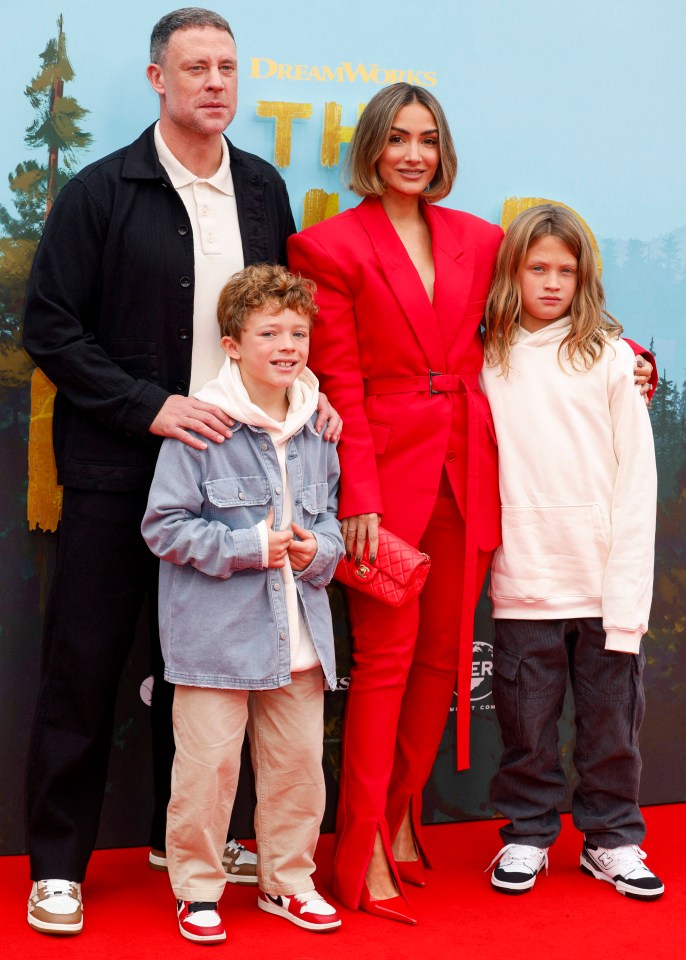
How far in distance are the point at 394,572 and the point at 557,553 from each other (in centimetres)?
45

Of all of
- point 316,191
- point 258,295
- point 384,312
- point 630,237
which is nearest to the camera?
point 258,295

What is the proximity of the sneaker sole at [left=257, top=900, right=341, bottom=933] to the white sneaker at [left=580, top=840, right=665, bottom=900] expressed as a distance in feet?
2.36

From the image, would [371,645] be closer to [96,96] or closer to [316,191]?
[316,191]

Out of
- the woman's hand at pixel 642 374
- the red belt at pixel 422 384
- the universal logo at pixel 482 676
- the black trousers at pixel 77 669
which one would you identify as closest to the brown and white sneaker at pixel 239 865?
the black trousers at pixel 77 669

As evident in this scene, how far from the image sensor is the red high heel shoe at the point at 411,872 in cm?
278

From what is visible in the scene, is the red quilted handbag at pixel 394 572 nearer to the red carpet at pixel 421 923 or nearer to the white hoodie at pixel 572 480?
the white hoodie at pixel 572 480

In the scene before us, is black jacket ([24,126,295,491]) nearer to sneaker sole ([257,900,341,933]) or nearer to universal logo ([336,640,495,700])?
sneaker sole ([257,900,341,933])

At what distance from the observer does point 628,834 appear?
278cm

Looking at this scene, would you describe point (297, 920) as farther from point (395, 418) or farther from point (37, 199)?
point (37, 199)

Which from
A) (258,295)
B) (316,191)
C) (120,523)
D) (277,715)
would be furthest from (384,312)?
(277,715)

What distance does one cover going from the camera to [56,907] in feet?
8.08

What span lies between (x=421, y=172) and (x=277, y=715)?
4.34 feet

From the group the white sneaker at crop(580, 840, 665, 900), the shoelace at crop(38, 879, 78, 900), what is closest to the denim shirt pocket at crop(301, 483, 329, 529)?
the shoelace at crop(38, 879, 78, 900)

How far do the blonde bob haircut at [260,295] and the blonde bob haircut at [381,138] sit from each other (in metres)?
0.35
